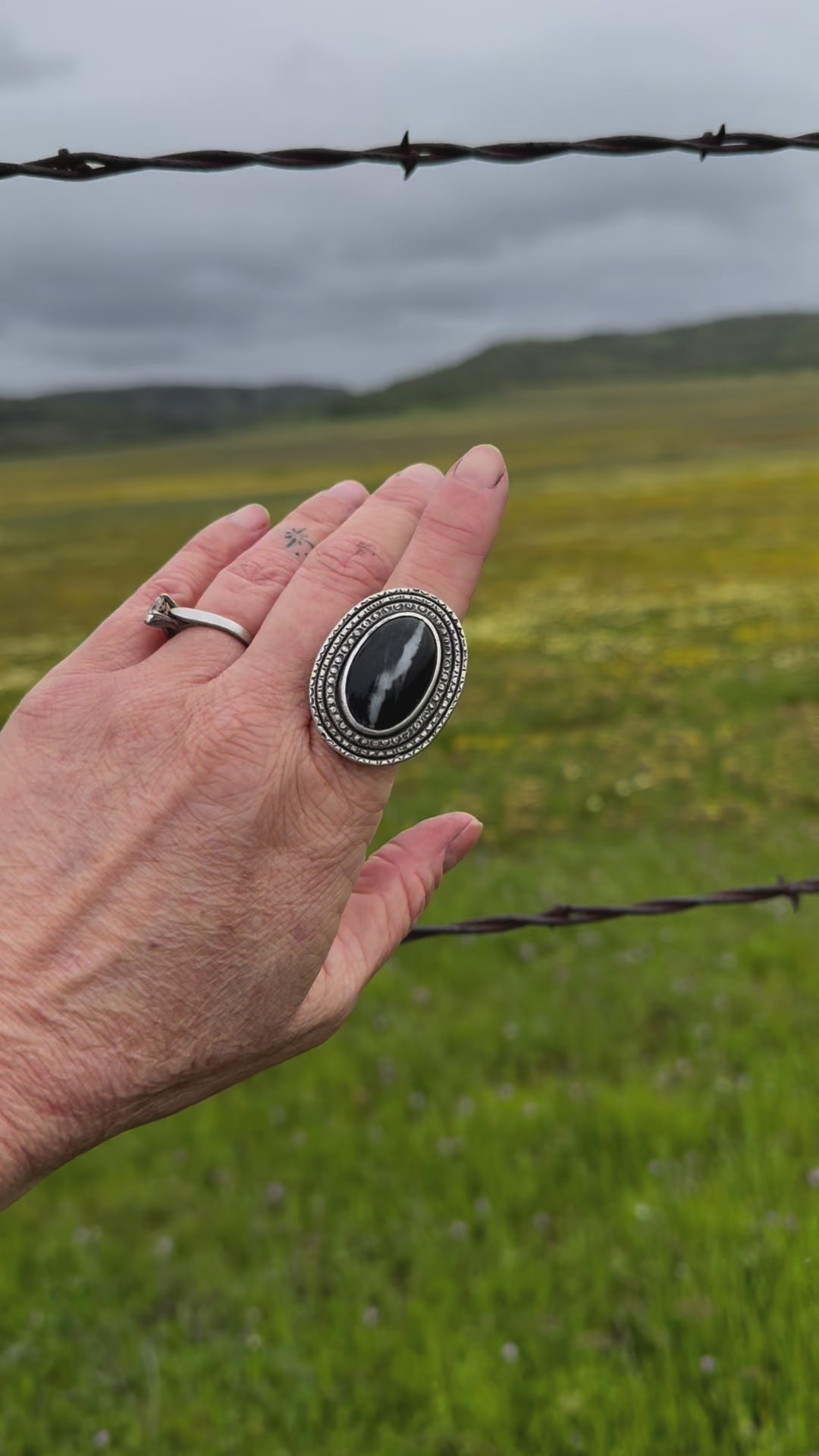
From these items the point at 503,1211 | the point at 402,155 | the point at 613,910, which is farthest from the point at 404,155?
the point at 503,1211

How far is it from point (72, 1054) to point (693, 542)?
36790mm

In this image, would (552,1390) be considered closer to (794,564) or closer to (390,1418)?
(390,1418)

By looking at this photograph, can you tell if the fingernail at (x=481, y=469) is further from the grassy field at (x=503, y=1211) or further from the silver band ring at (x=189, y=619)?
the grassy field at (x=503, y=1211)

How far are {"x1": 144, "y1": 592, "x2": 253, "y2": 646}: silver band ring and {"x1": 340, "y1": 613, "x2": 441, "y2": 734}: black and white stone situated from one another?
215 mm

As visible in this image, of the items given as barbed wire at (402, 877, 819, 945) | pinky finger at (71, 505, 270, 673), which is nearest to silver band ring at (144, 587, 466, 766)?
pinky finger at (71, 505, 270, 673)

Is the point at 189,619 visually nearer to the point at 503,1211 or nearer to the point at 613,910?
the point at 613,910

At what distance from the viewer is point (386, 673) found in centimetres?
137

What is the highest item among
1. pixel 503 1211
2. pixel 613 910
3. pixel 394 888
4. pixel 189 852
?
pixel 189 852

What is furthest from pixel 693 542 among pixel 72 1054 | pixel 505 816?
pixel 72 1054

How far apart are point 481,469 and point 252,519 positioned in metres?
0.47

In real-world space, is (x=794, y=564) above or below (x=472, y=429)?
above

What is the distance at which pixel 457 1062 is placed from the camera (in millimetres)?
4801

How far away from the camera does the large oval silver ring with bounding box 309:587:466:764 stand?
4.50 ft

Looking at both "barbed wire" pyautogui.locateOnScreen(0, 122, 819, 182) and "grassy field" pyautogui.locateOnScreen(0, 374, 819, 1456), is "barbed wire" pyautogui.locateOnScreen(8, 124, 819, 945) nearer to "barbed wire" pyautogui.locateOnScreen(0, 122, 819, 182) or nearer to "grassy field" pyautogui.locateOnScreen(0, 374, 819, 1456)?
"barbed wire" pyautogui.locateOnScreen(0, 122, 819, 182)
